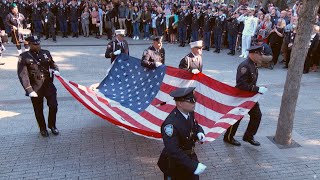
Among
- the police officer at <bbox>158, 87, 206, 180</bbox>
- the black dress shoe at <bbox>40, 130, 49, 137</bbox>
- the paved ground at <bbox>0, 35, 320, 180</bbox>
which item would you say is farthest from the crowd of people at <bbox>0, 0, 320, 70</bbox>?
the police officer at <bbox>158, 87, 206, 180</bbox>

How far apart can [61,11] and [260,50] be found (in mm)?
13547

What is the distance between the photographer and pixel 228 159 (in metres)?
5.29

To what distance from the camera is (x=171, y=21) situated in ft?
52.2

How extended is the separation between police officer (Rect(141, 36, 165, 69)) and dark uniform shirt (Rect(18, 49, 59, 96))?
74.4 inches

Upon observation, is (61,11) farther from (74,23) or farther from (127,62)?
(127,62)

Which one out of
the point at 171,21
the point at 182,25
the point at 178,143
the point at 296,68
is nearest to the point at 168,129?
the point at 178,143

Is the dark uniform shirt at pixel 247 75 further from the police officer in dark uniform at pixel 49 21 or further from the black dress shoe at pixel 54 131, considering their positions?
the police officer in dark uniform at pixel 49 21

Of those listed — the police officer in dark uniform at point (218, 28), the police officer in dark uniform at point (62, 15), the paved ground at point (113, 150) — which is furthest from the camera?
the police officer in dark uniform at point (62, 15)

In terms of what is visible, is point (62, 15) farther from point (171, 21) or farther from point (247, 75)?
point (247, 75)

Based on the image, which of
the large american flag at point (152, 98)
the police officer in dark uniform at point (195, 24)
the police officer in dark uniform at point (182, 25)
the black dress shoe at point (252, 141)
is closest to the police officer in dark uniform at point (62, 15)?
the police officer in dark uniform at point (182, 25)

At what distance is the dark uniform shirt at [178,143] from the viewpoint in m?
3.29

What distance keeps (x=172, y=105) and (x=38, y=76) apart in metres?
2.43

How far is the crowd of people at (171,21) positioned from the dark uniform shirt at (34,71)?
24.5ft

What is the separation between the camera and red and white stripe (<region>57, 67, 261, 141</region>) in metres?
5.31
